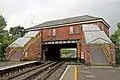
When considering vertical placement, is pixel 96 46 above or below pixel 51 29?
below

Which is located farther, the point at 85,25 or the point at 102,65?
the point at 85,25

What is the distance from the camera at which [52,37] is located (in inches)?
1813

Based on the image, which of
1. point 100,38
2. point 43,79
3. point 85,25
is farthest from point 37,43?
point 43,79

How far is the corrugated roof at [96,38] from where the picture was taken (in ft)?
107

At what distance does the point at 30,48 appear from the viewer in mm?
43156

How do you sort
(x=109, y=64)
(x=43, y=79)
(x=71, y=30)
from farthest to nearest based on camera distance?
1. (x=71, y=30)
2. (x=109, y=64)
3. (x=43, y=79)

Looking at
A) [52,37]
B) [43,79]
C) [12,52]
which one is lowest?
[43,79]

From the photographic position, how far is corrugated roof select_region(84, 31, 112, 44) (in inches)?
1285

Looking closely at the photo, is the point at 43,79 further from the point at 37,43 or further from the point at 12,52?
the point at 37,43

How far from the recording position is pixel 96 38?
1326 inches

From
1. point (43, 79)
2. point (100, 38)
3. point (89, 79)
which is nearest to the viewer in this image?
point (89, 79)

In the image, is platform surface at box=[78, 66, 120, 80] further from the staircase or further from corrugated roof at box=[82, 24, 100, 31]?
corrugated roof at box=[82, 24, 100, 31]

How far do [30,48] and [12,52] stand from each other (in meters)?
4.10

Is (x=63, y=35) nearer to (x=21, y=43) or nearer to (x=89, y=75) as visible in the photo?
(x=21, y=43)
